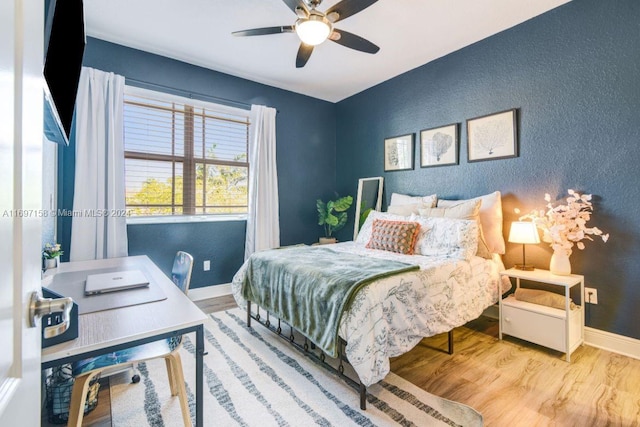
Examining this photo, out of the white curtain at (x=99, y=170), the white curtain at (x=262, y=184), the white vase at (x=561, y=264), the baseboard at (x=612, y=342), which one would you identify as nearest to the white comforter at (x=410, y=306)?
the white vase at (x=561, y=264)

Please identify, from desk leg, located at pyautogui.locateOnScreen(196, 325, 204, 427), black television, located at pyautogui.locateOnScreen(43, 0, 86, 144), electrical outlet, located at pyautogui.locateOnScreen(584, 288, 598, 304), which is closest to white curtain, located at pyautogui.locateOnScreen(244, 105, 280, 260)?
black television, located at pyautogui.locateOnScreen(43, 0, 86, 144)

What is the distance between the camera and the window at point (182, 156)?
3229mm

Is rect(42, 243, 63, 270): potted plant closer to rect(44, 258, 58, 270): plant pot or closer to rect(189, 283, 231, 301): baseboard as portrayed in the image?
rect(44, 258, 58, 270): plant pot

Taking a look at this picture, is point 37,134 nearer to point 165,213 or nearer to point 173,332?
point 173,332

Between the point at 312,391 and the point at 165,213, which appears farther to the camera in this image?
the point at 165,213

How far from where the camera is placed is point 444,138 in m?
3.34

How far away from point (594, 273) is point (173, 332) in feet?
9.82

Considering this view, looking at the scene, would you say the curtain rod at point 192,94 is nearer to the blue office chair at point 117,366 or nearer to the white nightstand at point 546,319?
the blue office chair at point 117,366

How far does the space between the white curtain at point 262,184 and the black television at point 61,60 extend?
224cm

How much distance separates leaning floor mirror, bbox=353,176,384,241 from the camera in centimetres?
406

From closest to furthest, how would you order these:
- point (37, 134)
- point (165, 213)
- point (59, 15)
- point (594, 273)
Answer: point (37, 134) < point (59, 15) < point (594, 273) < point (165, 213)

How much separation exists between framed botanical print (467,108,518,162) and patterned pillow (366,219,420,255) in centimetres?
104

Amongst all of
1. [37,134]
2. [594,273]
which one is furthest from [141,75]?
[594,273]

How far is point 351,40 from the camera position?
94.3 inches
